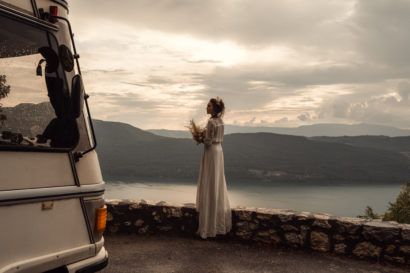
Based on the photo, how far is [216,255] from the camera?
187 inches

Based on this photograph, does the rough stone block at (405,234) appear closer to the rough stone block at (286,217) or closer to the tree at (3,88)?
the rough stone block at (286,217)

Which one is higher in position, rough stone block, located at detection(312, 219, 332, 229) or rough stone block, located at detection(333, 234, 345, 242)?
rough stone block, located at detection(312, 219, 332, 229)

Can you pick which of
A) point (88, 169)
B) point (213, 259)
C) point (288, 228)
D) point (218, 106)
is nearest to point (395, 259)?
point (288, 228)

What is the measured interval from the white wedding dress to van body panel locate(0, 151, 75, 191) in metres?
3.10

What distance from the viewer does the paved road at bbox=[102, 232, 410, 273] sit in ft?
14.1

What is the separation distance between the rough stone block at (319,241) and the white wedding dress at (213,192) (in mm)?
1320

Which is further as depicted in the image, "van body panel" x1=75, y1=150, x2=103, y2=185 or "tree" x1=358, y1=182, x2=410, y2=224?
"tree" x1=358, y1=182, x2=410, y2=224

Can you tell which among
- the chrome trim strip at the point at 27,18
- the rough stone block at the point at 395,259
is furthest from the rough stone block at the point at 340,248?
the chrome trim strip at the point at 27,18

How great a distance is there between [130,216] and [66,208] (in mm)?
3557

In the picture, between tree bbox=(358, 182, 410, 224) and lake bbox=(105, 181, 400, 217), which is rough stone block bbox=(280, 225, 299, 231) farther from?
lake bbox=(105, 181, 400, 217)

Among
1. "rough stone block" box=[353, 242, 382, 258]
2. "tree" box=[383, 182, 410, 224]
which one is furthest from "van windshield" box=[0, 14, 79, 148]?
"tree" box=[383, 182, 410, 224]

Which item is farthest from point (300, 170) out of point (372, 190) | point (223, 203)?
point (223, 203)

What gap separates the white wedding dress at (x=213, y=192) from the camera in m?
5.25

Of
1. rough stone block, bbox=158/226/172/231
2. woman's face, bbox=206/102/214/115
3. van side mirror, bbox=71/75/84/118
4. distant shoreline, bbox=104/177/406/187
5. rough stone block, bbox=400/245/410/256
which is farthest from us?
distant shoreline, bbox=104/177/406/187
